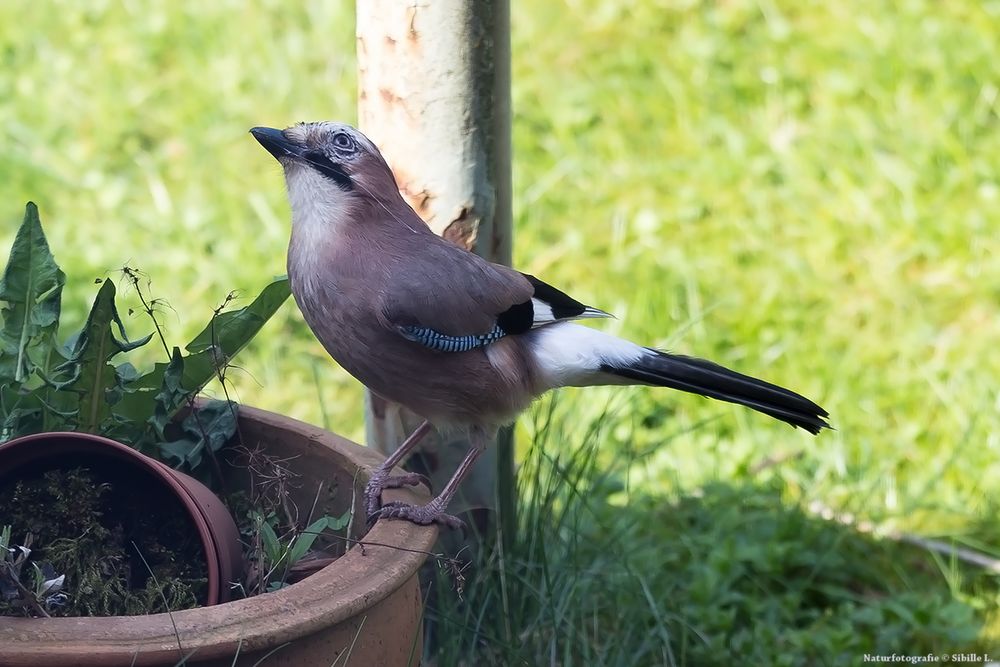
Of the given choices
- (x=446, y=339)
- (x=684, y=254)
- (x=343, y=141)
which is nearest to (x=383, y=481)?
(x=446, y=339)

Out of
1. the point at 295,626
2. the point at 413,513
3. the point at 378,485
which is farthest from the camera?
the point at 378,485

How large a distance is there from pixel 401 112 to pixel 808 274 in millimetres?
2797

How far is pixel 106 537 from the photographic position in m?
2.61

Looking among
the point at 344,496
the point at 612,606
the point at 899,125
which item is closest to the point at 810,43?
the point at 899,125

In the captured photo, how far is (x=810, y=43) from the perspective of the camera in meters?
6.71

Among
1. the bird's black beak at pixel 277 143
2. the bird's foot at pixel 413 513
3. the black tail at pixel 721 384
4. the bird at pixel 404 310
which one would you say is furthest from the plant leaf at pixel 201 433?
the black tail at pixel 721 384

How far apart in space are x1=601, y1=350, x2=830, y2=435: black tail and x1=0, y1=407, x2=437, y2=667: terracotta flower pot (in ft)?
2.22

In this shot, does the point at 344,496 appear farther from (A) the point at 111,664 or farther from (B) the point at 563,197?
(B) the point at 563,197

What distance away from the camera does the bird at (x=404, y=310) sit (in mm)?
2854

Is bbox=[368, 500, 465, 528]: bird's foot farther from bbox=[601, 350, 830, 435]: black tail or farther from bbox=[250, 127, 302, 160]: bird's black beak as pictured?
bbox=[250, 127, 302, 160]: bird's black beak

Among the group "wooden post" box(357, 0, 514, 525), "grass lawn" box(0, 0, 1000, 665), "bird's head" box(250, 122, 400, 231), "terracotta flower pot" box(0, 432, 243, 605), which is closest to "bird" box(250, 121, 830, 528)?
"bird's head" box(250, 122, 400, 231)

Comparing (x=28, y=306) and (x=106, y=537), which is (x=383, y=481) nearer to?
(x=106, y=537)

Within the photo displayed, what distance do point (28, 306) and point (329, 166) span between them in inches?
29.9

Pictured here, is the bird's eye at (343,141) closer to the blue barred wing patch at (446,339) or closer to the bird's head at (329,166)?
the bird's head at (329,166)
